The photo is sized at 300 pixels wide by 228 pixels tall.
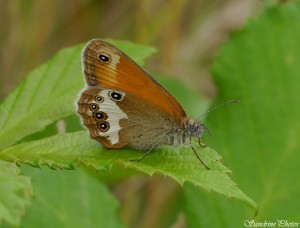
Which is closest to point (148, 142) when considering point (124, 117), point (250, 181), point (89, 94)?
point (124, 117)

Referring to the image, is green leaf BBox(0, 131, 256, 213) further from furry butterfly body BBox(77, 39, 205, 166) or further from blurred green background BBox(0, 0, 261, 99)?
blurred green background BBox(0, 0, 261, 99)

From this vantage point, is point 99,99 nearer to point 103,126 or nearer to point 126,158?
point 103,126

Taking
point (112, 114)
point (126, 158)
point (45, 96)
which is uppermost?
point (45, 96)

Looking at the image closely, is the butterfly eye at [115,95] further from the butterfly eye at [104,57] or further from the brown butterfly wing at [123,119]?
the butterfly eye at [104,57]

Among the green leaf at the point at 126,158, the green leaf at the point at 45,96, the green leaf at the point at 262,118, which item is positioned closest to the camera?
the green leaf at the point at 126,158

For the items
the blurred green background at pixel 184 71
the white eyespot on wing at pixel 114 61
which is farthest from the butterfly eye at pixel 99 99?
the blurred green background at pixel 184 71

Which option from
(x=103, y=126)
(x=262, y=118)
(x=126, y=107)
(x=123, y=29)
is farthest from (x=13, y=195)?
(x=123, y=29)
